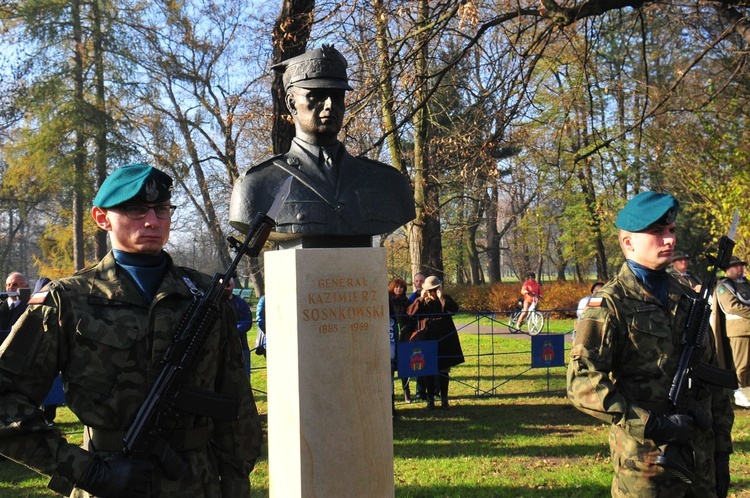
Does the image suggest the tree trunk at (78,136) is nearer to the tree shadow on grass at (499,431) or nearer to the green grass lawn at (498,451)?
the green grass lawn at (498,451)

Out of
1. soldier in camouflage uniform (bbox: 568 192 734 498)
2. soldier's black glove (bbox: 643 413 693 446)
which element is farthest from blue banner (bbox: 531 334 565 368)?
soldier's black glove (bbox: 643 413 693 446)

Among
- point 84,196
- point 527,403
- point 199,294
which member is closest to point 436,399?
point 527,403

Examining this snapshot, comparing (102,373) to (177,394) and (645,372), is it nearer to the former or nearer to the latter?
(177,394)

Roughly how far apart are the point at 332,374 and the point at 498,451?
14.8ft

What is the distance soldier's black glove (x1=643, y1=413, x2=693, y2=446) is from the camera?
11.3ft

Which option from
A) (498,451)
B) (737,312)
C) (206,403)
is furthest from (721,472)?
(737,312)

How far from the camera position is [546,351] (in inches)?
452

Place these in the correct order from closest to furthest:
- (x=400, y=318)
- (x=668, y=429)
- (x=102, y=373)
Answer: (x=102, y=373) < (x=668, y=429) < (x=400, y=318)

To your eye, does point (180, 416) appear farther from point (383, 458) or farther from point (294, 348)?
point (383, 458)

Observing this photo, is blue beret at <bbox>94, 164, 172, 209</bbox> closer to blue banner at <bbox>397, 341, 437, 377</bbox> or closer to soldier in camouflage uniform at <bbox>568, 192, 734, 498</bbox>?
soldier in camouflage uniform at <bbox>568, 192, 734, 498</bbox>

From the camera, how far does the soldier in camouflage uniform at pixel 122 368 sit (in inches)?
104

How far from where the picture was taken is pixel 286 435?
416cm

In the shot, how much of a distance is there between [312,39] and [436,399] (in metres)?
5.57

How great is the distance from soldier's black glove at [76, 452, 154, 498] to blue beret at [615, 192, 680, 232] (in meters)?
2.62
